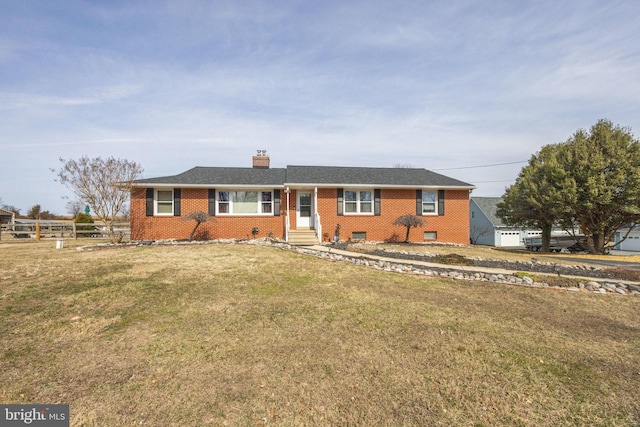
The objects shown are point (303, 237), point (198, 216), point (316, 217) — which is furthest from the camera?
point (316, 217)

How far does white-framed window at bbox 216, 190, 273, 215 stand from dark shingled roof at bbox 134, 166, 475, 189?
2.19 ft

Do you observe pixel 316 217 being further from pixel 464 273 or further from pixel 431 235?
pixel 464 273

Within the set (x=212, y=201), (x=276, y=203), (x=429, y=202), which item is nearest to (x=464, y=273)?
(x=429, y=202)

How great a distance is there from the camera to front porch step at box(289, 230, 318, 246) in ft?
50.3

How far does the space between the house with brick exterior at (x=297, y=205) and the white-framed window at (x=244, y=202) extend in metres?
0.05

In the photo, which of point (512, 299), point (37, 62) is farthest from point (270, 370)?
point (37, 62)

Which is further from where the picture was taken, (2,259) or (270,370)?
(2,259)

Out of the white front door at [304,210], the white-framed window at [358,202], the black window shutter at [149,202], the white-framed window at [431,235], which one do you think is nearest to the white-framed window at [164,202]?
the black window shutter at [149,202]

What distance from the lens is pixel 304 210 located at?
57.9 ft

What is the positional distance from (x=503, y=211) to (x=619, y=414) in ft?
68.5

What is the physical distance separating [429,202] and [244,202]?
10.9 m

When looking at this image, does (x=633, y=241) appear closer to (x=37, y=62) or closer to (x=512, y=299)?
(x=512, y=299)

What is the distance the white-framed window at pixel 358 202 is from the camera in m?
17.6

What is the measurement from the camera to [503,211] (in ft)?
69.9
